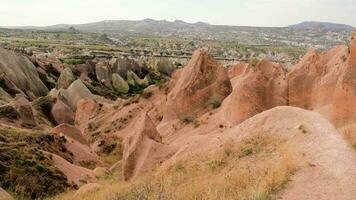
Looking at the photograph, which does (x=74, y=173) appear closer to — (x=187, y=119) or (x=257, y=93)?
(x=257, y=93)

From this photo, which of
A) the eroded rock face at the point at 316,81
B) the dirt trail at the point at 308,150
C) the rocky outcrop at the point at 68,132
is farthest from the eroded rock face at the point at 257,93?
the rocky outcrop at the point at 68,132

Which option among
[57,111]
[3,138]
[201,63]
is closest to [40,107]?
[57,111]

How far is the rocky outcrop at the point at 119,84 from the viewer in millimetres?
84906

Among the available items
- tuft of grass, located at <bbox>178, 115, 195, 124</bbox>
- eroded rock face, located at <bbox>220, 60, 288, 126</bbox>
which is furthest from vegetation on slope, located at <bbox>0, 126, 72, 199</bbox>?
tuft of grass, located at <bbox>178, 115, 195, 124</bbox>

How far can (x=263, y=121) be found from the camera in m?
16.6

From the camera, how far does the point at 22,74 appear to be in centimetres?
6288

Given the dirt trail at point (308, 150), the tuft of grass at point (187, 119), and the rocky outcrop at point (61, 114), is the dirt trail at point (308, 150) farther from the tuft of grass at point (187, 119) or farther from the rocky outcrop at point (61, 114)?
the rocky outcrop at point (61, 114)

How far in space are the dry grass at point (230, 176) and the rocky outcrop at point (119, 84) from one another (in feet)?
220

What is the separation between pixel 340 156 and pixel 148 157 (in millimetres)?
11162

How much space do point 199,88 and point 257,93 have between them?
7875 millimetres

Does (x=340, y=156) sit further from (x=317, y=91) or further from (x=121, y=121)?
(x=121, y=121)

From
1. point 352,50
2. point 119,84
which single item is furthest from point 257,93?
point 119,84

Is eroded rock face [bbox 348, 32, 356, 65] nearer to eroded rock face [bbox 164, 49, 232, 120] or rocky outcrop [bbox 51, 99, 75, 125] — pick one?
eroded rock face [bbox 164, 49, 232, 120]

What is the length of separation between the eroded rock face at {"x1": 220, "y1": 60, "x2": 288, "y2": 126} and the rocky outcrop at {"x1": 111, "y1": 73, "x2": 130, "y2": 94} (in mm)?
57096
